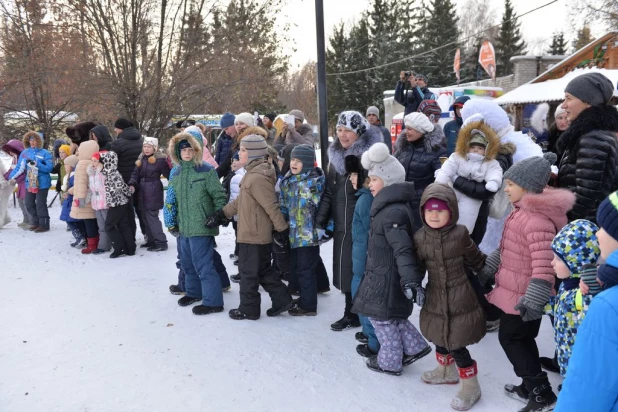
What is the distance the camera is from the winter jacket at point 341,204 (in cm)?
425

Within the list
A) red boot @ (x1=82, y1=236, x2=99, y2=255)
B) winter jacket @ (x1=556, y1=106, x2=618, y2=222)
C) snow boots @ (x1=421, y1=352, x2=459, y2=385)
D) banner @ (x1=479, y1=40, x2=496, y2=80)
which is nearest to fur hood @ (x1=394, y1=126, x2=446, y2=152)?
winter jacket @ (x1=556, y1=106, x2=618, y2=222)

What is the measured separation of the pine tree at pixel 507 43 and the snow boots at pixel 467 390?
4513 cm

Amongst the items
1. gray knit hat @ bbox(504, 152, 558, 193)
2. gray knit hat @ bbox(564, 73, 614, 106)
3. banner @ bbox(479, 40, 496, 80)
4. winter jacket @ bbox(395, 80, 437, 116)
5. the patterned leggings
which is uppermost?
banner @ bbox(479, 40, 496, 80)

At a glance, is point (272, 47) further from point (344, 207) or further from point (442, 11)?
point (442, 11)

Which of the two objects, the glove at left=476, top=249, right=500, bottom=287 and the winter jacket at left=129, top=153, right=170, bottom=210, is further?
the winter jacket at left=129, top=153, right=170, bottom=210

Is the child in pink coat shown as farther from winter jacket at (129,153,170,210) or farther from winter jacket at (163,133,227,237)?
winter jacket at (129,153,170,210)

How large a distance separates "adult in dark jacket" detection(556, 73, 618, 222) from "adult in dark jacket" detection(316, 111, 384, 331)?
164cm

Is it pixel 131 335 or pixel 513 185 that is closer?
pixel 513 185

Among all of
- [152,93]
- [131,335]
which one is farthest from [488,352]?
[152,93]

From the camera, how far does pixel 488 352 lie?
3.85m

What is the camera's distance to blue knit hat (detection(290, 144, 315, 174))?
4531 mm

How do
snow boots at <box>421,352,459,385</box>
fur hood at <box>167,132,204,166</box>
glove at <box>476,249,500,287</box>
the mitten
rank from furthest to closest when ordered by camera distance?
fur hood at <box>167,132,204,166</box> → snow boots at <box>421,352,459,385</box> → glove at <box>476,249,500,287</box> → the mitten

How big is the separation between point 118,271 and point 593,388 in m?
6.11

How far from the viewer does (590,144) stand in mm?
3092
